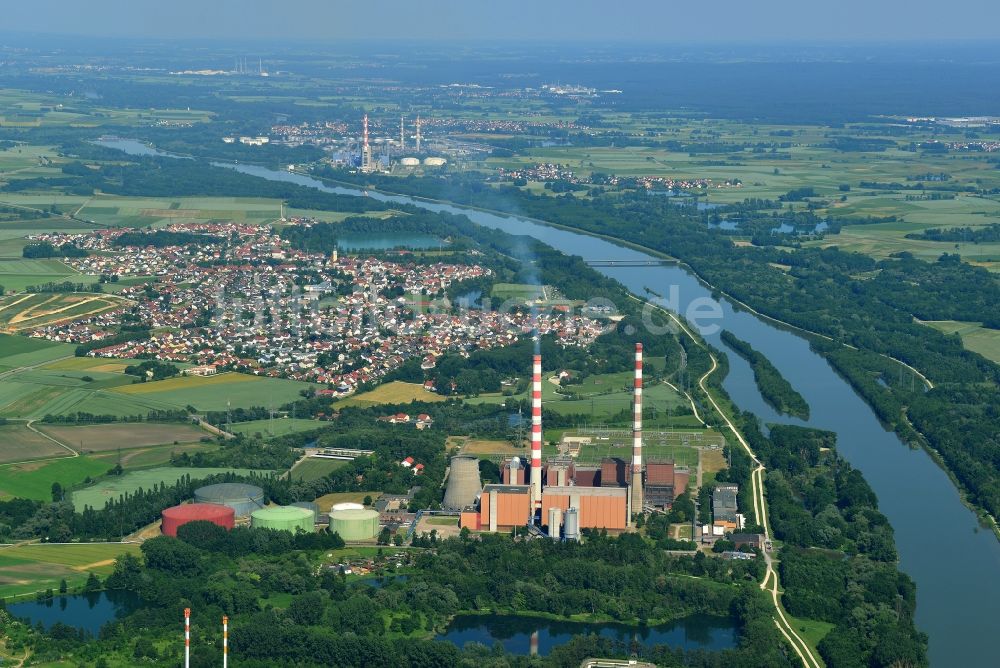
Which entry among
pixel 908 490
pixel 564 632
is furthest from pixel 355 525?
pixel 908 490

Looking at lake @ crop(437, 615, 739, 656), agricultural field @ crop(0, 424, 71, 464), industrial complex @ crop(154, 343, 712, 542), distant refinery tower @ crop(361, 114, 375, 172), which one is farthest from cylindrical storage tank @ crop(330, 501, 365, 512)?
distant refinery tower @ crop(361, 114, 375, 172)

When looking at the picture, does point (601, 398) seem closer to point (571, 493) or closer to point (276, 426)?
point (276, 426)

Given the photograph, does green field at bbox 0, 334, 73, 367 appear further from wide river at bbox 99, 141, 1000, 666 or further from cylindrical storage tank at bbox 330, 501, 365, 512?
wide river at bbox 99, 141, 1000, 666

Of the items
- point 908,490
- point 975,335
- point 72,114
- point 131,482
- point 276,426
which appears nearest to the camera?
point 131,482

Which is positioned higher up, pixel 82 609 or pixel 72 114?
pixel 82 609

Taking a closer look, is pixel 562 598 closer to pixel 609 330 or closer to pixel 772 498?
pixel 772 498

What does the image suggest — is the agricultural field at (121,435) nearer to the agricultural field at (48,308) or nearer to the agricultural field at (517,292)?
the agricultural field at (48,308)

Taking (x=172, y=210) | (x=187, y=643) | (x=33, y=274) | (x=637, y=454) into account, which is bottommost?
(x=172, y=210)

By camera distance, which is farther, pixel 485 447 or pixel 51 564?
pixel 485 447

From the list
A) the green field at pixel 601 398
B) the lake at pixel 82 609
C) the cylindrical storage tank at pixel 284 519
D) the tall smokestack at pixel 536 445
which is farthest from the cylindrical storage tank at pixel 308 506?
the green field at pixel 601 398
